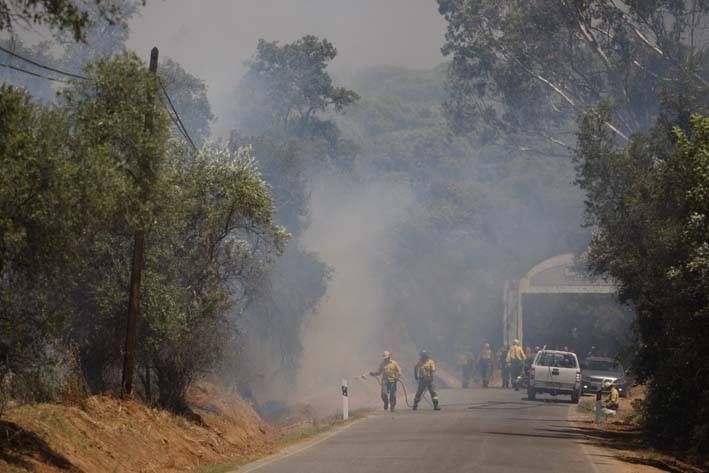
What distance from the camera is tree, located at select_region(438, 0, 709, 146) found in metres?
49.0

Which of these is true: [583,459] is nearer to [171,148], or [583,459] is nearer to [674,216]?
[674,216]

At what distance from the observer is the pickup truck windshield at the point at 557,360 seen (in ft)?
133

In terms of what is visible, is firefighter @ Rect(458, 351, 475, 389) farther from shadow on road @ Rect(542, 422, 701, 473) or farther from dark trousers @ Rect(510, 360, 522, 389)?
shadow on road @ Rect(542, 422, 701, 473)

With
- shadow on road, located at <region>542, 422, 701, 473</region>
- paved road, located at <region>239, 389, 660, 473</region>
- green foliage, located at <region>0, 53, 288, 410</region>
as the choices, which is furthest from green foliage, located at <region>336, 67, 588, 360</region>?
green foliage, located at <region>0, 53, 288, 410</region>

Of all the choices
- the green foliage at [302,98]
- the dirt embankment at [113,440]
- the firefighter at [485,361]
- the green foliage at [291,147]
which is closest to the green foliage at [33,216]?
the dirt embankment at [113,440]

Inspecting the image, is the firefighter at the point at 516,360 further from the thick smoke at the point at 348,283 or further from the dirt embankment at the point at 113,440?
the dirt embankment at the point at 113,440

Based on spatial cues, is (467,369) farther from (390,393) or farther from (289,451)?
(289,451)

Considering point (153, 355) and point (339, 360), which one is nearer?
point (153, 355)

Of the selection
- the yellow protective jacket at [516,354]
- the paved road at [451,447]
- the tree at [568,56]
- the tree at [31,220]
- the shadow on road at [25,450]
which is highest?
the tree at [568,56]

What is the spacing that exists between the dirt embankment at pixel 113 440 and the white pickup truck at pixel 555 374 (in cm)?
1764

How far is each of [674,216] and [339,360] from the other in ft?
148

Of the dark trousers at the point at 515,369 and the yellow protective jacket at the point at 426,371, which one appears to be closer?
the yellow protective jacket at the point at 426,371

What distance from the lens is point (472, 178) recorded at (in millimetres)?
A: 102375

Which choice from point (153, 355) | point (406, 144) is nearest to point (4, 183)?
point (153, 355)
